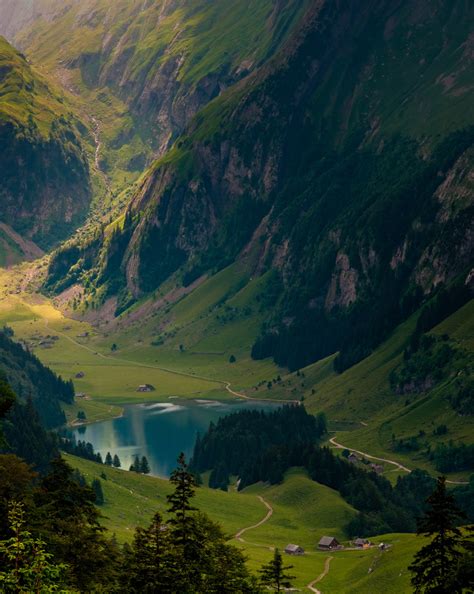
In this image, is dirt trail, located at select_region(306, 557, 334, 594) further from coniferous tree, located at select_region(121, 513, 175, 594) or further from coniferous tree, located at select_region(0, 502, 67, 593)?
coniferous tree, located at select_region(0, 502, 67, 593)

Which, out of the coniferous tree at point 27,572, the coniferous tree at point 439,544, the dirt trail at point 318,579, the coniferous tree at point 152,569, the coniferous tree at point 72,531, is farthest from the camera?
the dirt trail at point 318,579

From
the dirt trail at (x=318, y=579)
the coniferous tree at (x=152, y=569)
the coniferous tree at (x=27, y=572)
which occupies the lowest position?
the dirt trail at (x=318, y=579)

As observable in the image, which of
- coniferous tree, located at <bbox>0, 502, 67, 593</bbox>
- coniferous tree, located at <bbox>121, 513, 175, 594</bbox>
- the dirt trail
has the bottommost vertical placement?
the dirt trail

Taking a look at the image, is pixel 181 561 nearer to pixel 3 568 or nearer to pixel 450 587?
A: pixel 3 568

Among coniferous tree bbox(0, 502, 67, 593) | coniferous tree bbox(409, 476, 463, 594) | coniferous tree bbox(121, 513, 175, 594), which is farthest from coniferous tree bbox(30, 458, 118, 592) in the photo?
coniferous tree bbox(409, 476, 463, 594)

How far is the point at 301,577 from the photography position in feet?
602

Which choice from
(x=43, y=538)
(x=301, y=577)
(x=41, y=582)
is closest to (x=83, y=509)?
(x=43, y=538)

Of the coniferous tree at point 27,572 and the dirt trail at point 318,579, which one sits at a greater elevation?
the coniferous tree at point 27,572

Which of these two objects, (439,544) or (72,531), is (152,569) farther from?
(439,544)

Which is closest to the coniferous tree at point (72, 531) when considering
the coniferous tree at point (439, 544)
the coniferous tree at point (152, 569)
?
the coniferous tree at point (152, 569)

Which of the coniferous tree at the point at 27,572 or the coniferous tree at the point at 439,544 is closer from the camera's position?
the coniferous tree at the point at 27,572

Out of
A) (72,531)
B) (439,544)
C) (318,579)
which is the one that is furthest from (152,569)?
(318,579)

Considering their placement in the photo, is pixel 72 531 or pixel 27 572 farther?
pixel 72 531

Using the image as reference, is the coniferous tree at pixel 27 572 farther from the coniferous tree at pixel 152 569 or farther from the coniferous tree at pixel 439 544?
the coniferous tree at pixel 439 544
